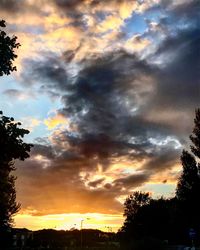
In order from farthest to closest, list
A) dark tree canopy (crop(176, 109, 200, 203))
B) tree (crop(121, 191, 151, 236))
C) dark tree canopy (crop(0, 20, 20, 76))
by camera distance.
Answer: tree (crop(121, 191, 151, 236))
dark tree canopy (crop(176, 109, 200, 203))
dark tree canopy (crop(0, 20, 20, 76))

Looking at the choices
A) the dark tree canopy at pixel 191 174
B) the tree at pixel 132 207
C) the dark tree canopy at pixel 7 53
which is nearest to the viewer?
the dark tree canopy at pixel 7 53

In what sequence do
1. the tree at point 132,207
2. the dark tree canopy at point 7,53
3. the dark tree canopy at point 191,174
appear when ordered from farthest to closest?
the tree at point 132,207 → the dark tree canopy at point 191,174 → the dark tree canopy at point 7,53

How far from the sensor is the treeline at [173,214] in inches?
3196

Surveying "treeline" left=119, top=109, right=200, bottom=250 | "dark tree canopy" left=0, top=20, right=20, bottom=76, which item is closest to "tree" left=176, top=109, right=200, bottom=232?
"treeline" left=119, top=109, right=200, bottom=250

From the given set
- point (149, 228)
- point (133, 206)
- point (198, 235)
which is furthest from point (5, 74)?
point (133, 206)

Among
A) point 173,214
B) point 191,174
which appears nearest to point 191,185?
point 191,174

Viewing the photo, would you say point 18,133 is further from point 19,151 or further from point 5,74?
point 5,74

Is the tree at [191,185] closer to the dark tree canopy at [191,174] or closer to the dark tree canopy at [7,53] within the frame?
the dark tree canopy at [191,174]

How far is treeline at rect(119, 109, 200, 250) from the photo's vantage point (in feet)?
266

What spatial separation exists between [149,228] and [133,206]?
17.7 m

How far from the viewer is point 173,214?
10950cm

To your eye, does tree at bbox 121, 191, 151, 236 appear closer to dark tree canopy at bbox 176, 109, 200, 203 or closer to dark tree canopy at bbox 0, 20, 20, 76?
dark tree canopy at bbox 176, 109, 200, 203

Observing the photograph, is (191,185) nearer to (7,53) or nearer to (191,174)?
(191,174)

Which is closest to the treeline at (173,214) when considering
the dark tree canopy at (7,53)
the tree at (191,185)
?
the tree at (191,185)
